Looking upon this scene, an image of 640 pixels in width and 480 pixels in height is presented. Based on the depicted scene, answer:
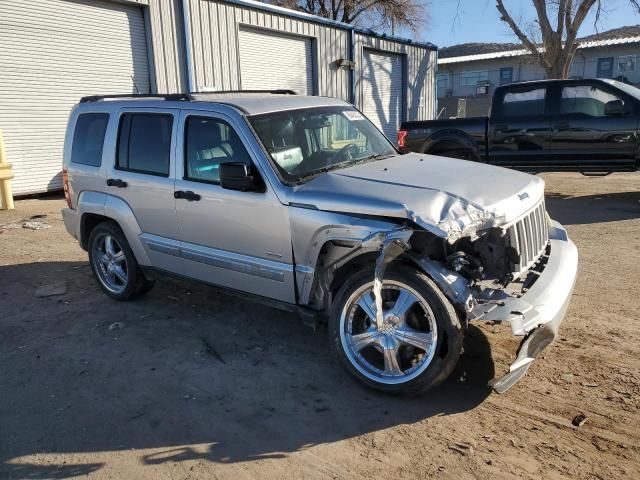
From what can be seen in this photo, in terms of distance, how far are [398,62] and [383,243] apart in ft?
63.5

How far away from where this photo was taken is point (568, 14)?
64.2 feet

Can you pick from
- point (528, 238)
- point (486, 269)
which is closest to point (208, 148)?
point (486, 269)

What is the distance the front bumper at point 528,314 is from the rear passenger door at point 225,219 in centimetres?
144

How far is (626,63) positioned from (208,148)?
43.2m

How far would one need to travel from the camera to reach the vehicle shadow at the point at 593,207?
8.60 metres

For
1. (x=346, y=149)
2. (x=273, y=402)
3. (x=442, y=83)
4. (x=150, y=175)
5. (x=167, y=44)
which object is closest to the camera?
(x=273, y=402)

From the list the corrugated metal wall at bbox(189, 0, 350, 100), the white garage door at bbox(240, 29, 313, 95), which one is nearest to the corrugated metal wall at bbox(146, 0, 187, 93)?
the corrugated metal wall at bbox(189, 0, 350, 100)

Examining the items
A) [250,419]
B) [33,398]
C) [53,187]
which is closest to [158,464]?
[250,419]

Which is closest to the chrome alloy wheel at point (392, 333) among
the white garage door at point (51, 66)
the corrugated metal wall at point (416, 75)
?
the white garage door at point (51, 66)

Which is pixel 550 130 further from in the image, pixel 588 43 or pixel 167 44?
pixel 588 43

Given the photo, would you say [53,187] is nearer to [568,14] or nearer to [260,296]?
[260,296]

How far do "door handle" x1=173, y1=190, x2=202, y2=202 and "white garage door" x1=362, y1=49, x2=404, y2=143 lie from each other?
15316 mm

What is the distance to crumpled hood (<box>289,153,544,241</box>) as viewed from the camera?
11.0 ft

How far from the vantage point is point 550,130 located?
9.75m
